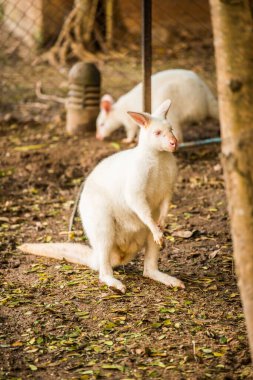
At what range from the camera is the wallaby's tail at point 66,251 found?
407 centimetres

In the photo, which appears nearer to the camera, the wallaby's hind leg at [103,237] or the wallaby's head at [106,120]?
the wallaby's hind leg at [103,237]

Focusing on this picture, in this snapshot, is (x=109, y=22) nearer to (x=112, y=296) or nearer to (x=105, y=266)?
(x=105, y=266)

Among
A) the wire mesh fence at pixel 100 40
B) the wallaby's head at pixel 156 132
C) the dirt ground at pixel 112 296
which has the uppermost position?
the wire mesh fence at pixel 100 40

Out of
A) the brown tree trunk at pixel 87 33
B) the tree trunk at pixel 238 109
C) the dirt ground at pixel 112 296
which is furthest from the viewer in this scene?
the brown tree trunk at pixel 87 33

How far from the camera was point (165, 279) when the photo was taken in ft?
12.6

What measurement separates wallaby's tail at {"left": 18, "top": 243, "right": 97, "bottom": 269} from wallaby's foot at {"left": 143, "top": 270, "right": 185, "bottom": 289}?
350mm

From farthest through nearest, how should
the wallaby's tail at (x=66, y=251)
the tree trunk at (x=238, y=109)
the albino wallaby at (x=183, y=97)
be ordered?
the albino wallaby at (x=183, y=97)
the wallaby's tail at (x=66, y=251)
the tree trunk at (x=238, y=109)

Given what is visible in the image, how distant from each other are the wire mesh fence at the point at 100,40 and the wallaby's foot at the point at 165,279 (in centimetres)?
544

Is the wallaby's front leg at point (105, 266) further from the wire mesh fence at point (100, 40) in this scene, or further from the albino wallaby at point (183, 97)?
the wire mesh fence at point (100, 40)

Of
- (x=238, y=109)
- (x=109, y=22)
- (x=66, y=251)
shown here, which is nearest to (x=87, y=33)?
(x=109, y=22)

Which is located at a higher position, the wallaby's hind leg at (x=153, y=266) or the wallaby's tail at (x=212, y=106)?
the wallaby's tail at (x=212, y=106)

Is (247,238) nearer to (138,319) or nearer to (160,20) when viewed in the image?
(138,319)

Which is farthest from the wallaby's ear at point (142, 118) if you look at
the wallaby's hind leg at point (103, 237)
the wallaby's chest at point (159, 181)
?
the wallaby's hind leg at point (103, 237)

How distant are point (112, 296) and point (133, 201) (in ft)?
1.70
